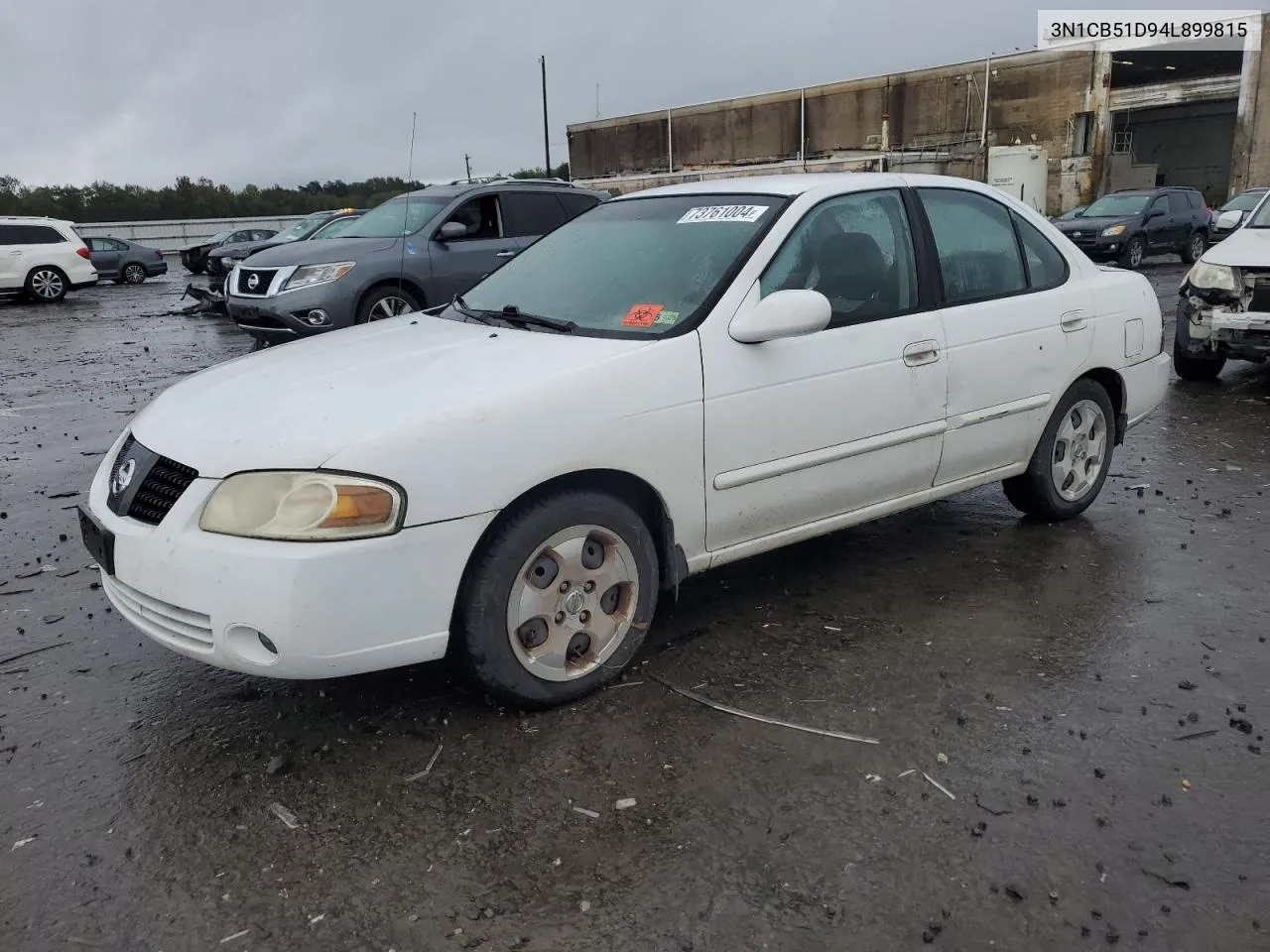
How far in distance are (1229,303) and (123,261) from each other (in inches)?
993

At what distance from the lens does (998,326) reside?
443cm

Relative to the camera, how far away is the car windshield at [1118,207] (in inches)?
830

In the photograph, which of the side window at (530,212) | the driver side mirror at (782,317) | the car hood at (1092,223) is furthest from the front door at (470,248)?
the car hood at (1092,223)

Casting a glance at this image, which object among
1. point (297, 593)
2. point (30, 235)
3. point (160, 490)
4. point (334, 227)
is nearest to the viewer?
point (297, 593)

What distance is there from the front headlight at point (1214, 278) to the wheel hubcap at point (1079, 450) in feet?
12.7

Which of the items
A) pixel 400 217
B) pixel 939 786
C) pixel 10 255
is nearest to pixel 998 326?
pixel 939 786

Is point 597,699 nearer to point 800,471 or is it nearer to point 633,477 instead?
point 633,477

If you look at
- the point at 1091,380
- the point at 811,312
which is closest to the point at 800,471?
the point at 811,312

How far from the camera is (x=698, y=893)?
249 centimetres

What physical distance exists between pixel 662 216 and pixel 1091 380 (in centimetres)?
226

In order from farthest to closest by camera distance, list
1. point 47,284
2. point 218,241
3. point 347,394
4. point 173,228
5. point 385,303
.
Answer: point 173,228, point 218,241, point 47,284, point 385,303, point 347,394

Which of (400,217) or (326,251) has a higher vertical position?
(400,217)

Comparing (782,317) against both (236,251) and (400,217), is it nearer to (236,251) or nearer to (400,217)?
(400,217)

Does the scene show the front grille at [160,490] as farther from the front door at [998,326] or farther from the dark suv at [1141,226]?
the dark suv at [1141,226]
